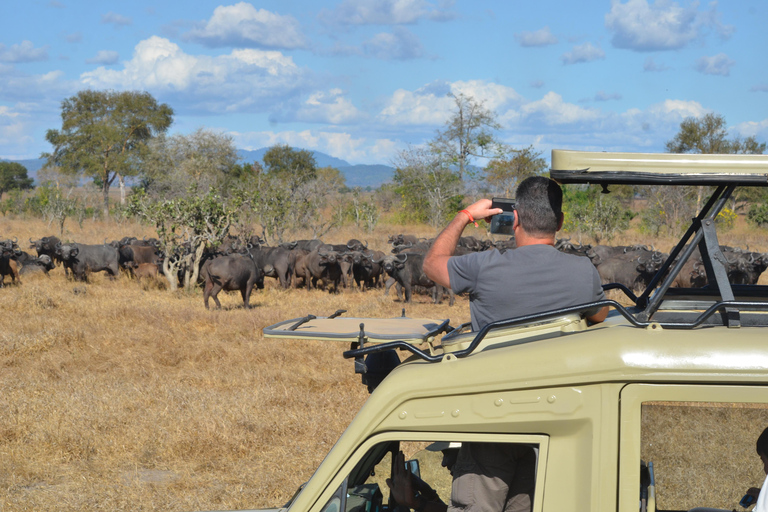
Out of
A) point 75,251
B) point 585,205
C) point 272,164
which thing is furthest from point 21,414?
point 272,164

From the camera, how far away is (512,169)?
40.6m

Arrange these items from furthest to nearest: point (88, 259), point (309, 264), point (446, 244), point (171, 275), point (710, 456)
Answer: point (88, 259)
point (309, 264)
point (171, 275)
point (446, 244)
point (710, 456)

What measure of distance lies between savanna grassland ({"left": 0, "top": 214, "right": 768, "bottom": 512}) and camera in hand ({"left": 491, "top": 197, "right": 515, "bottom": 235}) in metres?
1.13

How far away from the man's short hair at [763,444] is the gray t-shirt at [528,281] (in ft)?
2.31

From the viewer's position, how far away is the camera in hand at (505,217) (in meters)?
2.95

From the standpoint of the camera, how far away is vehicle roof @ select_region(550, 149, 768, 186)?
222 centimetres

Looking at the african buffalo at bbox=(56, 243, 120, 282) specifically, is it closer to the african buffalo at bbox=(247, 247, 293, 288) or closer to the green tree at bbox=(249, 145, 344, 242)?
the african buffalo at bbox=(247, 247, 293, 288)

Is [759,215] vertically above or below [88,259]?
above

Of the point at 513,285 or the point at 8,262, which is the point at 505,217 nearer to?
the point at 513,285

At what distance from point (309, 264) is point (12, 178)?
196 feet

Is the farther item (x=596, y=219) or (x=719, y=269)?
(x=596, y=219)

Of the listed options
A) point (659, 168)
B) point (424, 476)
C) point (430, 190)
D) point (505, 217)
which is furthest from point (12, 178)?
point (659, 168)

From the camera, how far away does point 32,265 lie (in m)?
21.5

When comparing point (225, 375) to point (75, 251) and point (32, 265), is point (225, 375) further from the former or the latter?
point (32, 265)
